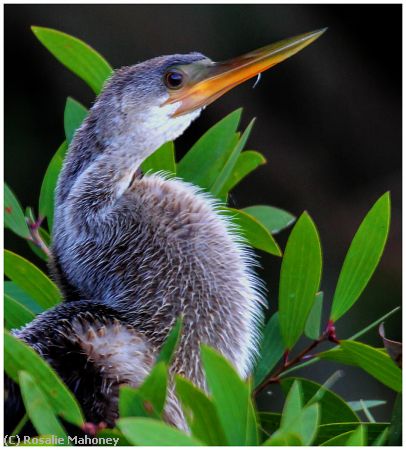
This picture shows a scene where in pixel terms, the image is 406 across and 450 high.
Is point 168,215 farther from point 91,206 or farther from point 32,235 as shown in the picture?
point 32,235

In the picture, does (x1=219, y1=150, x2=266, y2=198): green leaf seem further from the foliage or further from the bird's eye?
the bird's eye

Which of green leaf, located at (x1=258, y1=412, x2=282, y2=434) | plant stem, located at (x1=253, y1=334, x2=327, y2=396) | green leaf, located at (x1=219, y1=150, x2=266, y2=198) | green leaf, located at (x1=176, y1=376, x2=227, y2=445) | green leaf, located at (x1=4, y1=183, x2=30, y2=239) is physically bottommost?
green leaf, located at (x1=258, y1=412, x2=282, y2=434)

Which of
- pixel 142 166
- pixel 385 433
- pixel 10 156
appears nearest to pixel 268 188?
pixel 10 156

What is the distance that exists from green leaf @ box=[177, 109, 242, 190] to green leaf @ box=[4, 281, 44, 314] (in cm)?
29

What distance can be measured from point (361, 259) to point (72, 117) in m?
0.51

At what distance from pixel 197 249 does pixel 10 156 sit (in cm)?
151

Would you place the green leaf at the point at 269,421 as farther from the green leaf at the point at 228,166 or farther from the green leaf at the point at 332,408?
the green leaf at the point at 228,166

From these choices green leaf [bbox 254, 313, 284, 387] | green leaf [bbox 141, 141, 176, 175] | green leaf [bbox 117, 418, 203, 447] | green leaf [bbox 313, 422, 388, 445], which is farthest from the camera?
green leaf [bbox 141, 141, 176, 175]

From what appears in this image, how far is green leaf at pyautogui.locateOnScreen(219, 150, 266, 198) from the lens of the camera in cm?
129

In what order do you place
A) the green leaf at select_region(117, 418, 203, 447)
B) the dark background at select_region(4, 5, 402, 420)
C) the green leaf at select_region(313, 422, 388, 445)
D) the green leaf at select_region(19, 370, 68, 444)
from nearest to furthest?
the green leaf at select_region(117, 418, 203, 447)
the green leaf at select_region(19, 370, 68, 444)
the green leaf at select_region(313, 422, 388, 445)
the dark background at select_region(4, 5, 402, 420)

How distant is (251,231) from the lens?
4.08ft

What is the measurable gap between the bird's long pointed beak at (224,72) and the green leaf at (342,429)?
492mm

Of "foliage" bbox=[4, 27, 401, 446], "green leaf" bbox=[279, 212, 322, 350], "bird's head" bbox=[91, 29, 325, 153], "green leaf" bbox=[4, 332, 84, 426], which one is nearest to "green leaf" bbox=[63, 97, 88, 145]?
"foliage" bbox=[4, 27, 401, 446]

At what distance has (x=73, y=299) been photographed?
1212 mm
